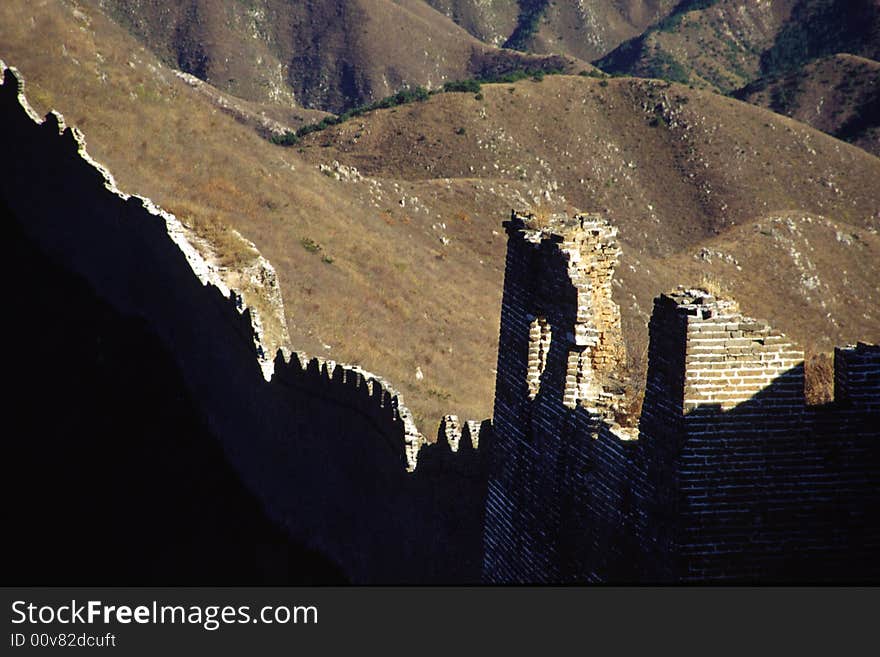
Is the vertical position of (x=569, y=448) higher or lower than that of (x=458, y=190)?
lower

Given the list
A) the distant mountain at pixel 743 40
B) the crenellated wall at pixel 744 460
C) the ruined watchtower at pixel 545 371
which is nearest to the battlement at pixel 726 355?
the crenellated wall at pixel 744 460

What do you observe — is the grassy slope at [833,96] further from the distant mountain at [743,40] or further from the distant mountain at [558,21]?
the distant mountain at [558,21]

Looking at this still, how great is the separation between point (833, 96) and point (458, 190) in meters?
50.8

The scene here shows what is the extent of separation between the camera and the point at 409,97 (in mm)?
75250

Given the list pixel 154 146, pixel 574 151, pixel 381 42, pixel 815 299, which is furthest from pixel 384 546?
pixel 381 42

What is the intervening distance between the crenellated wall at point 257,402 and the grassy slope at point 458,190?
2.33 meters

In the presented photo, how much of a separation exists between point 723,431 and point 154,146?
88.5 ft

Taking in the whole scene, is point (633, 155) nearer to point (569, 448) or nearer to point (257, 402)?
point (257, 402)

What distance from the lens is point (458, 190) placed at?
167 ft

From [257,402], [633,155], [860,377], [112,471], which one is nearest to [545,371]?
[860,377]

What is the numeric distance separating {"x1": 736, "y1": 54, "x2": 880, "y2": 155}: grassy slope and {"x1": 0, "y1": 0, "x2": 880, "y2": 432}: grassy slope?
627 inches

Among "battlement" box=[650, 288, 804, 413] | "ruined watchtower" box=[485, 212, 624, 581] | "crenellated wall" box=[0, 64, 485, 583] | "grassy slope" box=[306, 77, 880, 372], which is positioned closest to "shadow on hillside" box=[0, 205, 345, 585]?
"crenellated wall" box=[0, 64, 485, 583]

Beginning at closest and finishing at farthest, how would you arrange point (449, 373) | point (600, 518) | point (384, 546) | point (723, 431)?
1. point (723, 431)
2. point (600, 518)
3. point (384, 546)
4. point (449, 373)
